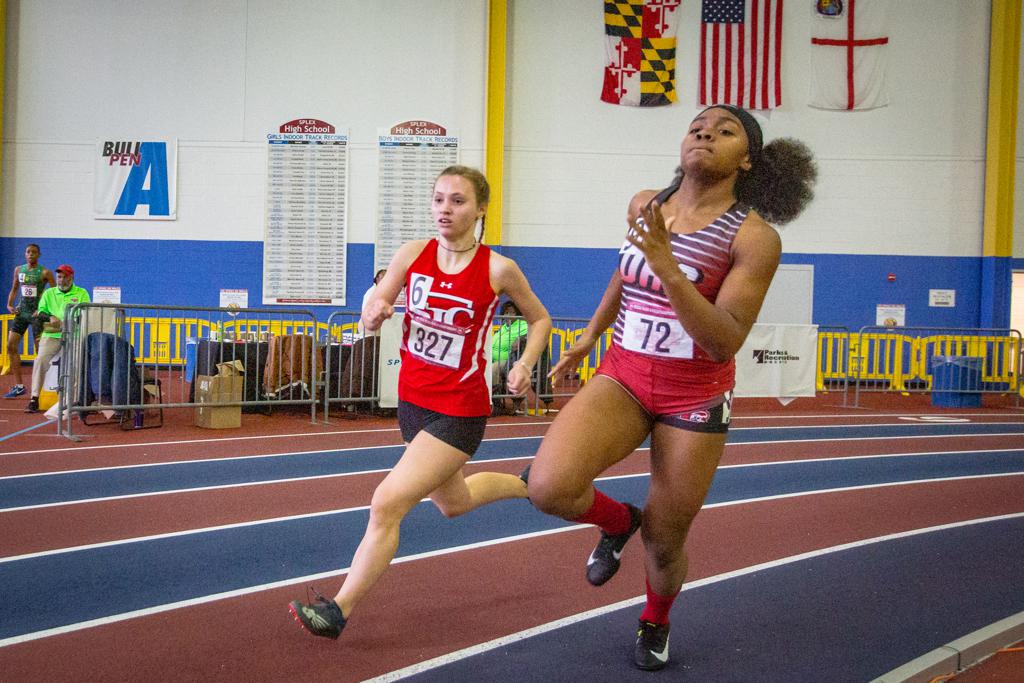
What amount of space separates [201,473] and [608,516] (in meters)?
4.92

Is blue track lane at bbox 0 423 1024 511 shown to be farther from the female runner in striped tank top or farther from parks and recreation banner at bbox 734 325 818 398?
the female runner in striped tank top

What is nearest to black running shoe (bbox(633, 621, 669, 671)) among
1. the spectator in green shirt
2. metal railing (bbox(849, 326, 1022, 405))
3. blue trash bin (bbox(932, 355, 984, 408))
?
the spectator in green shirt

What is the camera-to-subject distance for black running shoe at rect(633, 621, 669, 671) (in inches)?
132

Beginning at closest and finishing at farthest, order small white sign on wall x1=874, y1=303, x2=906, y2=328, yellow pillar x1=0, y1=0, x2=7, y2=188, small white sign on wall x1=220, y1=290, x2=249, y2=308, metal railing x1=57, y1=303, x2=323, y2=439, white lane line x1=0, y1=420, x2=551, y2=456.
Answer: white lane line x1=0, y1=420, x2=551, y2=456 → metal railing x1=57, y1=303, x2=323, y2=439 → yellow pillar x1=0, y1=0, x2=7, y2=188 → small white sign on wall x1=220, y1=290, x2=249, y2=308 → small white sign on wall x1=874, y1=303, x2=906, y2=328

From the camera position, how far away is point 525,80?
1803cm

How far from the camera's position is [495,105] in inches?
695

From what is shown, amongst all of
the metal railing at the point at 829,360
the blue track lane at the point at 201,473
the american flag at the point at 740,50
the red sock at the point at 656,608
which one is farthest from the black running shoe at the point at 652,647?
the american flag at the point at 740,50

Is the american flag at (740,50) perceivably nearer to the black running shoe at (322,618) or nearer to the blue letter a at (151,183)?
the blue letter a at (151,183)

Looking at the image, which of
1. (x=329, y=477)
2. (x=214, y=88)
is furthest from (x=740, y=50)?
(x=329, y=477)

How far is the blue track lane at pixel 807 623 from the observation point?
3377 millimetres

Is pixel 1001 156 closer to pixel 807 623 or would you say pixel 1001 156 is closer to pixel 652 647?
pixel 807 623

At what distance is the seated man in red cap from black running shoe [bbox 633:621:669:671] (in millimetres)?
9781

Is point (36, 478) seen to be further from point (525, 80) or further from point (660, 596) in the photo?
point (525, 80)

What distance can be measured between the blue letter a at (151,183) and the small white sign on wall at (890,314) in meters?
14.9
